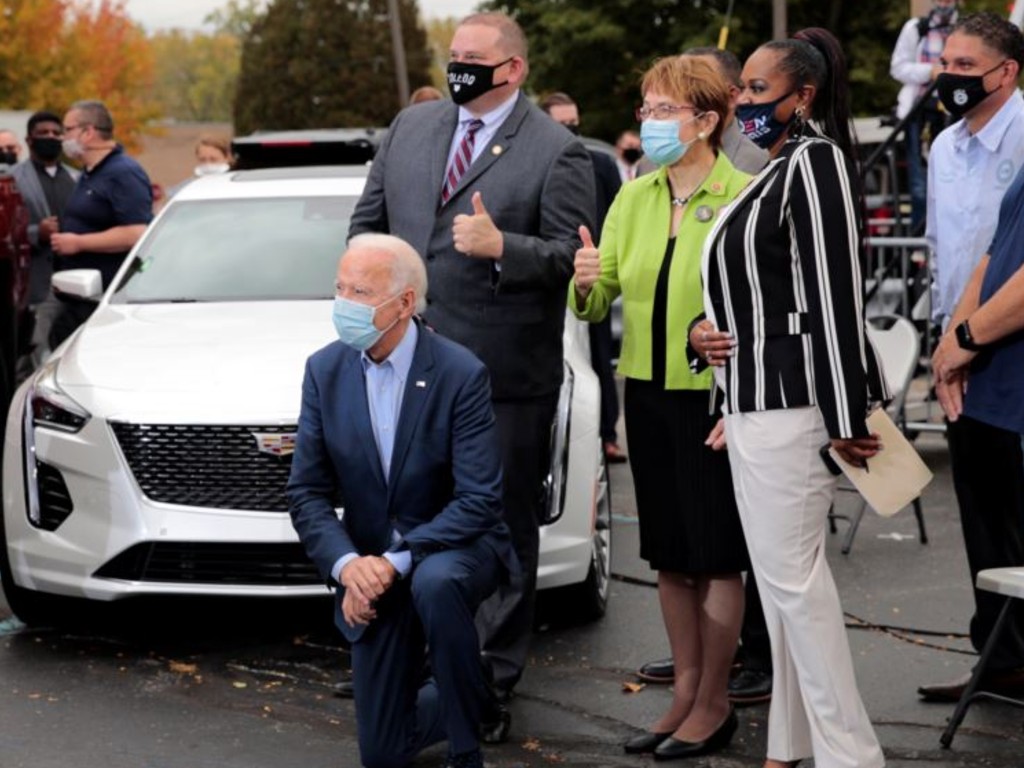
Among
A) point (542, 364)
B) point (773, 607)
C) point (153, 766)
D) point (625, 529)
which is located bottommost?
point (625, 529)

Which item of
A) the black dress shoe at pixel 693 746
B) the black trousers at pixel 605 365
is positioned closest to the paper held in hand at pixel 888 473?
the black dress shoe at pixel 693 746

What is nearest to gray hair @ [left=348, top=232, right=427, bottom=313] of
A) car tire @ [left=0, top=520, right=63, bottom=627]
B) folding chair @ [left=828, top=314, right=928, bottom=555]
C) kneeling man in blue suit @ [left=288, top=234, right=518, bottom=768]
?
kneeling man in blue suit @ [left=288, top=234, right=518, bottom=768]

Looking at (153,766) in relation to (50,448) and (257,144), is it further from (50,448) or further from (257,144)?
(257,144)

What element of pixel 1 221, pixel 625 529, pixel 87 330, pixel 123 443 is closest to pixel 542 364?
pixel 123 443

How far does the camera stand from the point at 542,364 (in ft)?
20.6

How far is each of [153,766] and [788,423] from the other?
2.08 m

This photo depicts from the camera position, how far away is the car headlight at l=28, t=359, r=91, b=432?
6895mm

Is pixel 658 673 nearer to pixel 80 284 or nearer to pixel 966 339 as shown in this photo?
pixel 966 339

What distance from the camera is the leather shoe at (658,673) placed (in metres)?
6.63

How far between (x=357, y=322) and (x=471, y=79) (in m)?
1.11

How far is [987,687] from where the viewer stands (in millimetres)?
6301

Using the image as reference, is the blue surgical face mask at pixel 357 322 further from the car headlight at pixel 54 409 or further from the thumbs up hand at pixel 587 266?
the car headlight at pixel 54 409

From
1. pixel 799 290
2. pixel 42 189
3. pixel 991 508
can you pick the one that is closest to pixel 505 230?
A: pixel 799 290

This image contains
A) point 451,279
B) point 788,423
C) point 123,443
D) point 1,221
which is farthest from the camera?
point 1,221
